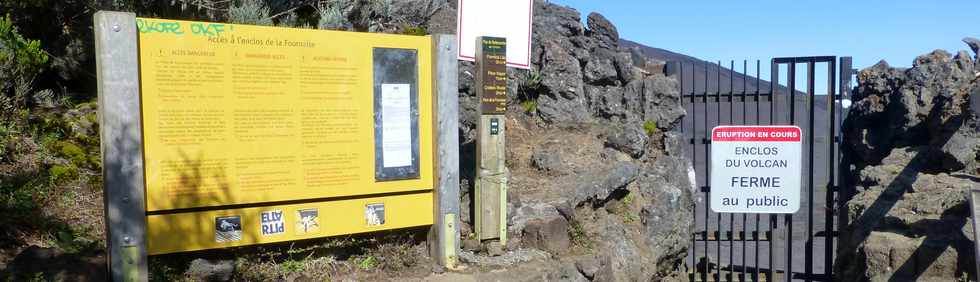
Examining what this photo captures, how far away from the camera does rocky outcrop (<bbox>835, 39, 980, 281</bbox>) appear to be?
6.89 meters

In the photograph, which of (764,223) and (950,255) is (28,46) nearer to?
(950,255)

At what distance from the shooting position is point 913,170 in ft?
26.4

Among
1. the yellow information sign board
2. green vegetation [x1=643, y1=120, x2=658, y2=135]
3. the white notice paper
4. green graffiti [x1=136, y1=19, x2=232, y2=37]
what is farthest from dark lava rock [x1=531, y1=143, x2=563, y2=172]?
green graffiti [x1=136, y1=19, x2=232, y2=37]

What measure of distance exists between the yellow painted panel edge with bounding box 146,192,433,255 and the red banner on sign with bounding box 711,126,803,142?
234 cm

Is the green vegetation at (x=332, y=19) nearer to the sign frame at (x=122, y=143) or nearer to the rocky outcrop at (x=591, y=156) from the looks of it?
the rocky outcrop at (x=591, y=156)

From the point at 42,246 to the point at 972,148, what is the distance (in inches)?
327

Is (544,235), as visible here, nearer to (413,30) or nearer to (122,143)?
(122,143)

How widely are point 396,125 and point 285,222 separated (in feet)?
3.46

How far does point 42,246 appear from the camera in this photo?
4.95 m

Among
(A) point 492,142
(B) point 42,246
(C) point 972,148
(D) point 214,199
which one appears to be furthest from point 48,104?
(C) point 972,148

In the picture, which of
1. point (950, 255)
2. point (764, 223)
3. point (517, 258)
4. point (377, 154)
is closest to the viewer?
point (377, 154)

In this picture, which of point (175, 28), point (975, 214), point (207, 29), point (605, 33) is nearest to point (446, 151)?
→ point (207, 29)

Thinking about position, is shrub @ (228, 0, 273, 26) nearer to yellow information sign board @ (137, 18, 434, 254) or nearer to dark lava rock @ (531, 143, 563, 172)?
yellow information sign board @ (137, 18, 434, 254)

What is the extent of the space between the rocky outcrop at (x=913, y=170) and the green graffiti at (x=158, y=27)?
6.11 meters
